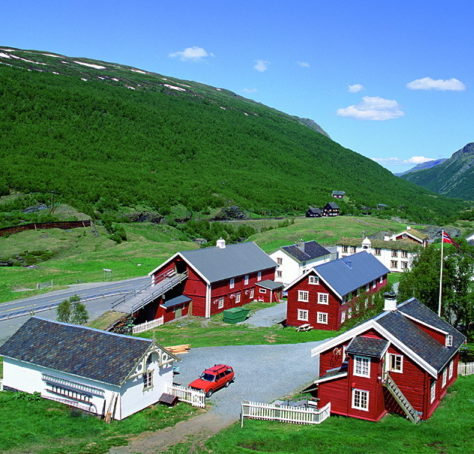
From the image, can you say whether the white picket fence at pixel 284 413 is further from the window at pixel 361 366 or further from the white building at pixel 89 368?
the white building at pixel 89 368

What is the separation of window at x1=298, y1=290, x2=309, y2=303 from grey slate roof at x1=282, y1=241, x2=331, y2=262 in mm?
15750

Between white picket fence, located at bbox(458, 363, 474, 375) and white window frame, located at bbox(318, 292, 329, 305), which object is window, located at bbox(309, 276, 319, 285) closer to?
white window frame, located at bbox(318, 292, 329, 305)

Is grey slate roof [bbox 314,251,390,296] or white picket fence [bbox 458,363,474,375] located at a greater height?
grey slate roof [bbox 314,251,390,296]

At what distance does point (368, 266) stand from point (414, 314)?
82.2ft

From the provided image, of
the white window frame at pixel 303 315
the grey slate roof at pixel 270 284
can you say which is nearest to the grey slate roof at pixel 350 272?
the white window frame at pixel 303 315

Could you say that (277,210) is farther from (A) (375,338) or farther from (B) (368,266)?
(A) (375,338)

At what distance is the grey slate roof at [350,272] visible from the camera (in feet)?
151

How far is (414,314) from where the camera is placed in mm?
29109

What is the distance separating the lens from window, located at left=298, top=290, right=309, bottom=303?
4631 cm

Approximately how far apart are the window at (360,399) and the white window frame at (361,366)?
0.81 m

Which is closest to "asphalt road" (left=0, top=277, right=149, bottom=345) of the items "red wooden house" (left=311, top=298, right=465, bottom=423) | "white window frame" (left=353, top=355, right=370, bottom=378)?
"red wooden house" (left=311, top=298, right=465, bottom=423)

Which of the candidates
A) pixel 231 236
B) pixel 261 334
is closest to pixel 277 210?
pixel 231 236

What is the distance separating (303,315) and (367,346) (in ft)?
69.9

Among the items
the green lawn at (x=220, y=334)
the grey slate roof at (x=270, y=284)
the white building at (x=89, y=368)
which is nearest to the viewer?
the white building at (x=89, y=368)
